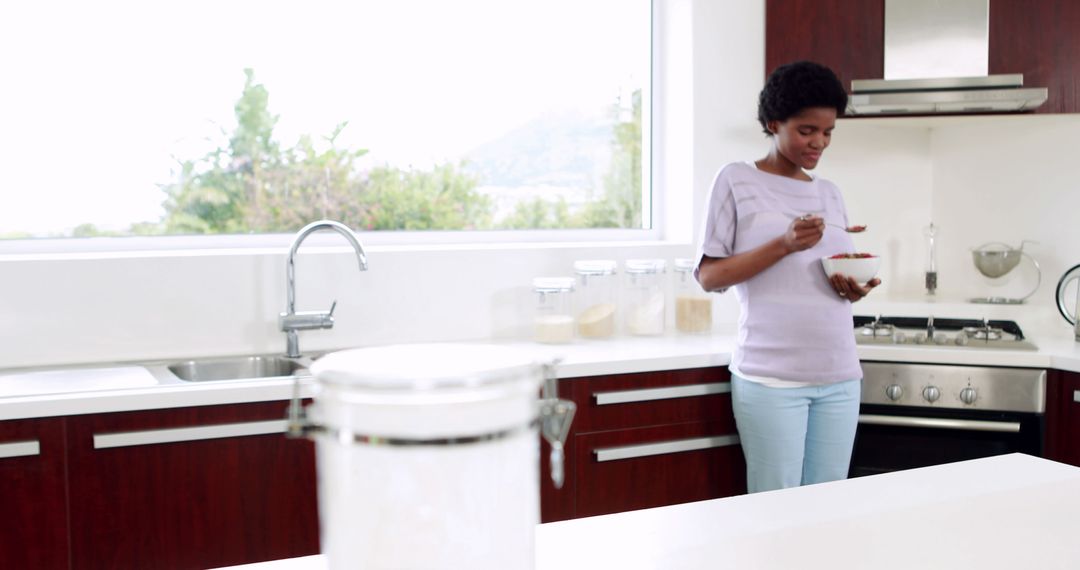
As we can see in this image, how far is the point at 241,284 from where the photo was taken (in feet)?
8.96

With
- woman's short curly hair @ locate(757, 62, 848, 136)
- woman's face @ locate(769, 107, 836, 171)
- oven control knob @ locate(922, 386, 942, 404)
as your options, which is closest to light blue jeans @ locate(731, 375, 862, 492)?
oven control knob @ locate(922, 386, 942, 404)

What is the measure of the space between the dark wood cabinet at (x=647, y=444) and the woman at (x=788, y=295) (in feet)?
0.76

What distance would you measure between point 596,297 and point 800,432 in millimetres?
946

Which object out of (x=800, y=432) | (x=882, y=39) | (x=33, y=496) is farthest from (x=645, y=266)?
(x=33, y=496)

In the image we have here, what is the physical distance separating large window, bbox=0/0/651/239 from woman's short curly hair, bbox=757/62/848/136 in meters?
1.13

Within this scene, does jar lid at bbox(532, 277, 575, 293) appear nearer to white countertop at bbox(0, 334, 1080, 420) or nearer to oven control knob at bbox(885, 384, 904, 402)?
white countertop at bbox(0, 334, 1080, 420)

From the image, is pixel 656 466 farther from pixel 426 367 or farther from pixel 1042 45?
pixel 426 367

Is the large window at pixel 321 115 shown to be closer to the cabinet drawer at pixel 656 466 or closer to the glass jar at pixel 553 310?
the glass jar at pixel 553 310

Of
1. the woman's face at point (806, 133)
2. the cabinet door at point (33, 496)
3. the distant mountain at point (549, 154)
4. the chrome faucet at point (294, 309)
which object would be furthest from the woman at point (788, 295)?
the cabinet door at point (33, 496)

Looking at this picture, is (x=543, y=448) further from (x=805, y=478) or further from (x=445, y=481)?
(x=445, y=481)

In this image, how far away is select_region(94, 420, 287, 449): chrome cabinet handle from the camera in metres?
Result: 2.07

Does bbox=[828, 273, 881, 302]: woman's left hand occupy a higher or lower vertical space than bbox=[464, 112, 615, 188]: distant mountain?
lower

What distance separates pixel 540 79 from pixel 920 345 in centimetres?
147

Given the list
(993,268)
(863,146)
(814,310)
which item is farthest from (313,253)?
(993,268)
